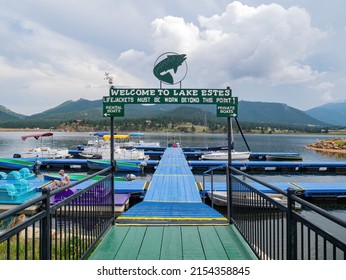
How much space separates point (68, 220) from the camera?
387cm

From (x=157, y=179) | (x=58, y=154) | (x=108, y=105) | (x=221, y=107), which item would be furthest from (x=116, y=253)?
(x=58, y=154)

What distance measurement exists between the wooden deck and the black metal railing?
269mm

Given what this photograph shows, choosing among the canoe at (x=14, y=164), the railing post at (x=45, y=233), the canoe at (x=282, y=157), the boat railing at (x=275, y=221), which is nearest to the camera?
the boat railing at (x=275, y=221)

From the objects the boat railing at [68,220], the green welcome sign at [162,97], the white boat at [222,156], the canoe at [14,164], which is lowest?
the canoe at [14,164]

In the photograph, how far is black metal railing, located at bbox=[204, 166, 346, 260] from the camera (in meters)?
2.41

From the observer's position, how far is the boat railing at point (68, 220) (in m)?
2.52

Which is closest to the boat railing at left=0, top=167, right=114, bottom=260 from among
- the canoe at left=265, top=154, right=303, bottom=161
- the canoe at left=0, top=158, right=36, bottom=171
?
the canoe at left=0, top=158, right=36, bottom=171

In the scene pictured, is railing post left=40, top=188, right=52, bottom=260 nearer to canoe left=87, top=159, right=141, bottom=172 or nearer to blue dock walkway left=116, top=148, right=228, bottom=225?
blue dock walkway left=116, top=148, right=228, bottom=225

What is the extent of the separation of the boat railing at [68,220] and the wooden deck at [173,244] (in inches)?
10.7

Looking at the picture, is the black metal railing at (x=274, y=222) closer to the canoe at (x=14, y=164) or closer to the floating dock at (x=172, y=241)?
the floating dock at (x=172, y=241)

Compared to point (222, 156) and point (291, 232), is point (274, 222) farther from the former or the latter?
point (222, 156)

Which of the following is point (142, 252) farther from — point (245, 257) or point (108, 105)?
point (108, 105)

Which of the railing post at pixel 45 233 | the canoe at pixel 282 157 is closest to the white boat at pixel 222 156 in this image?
the canoe at pixel 282 157

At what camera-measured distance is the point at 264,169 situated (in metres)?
31.3
